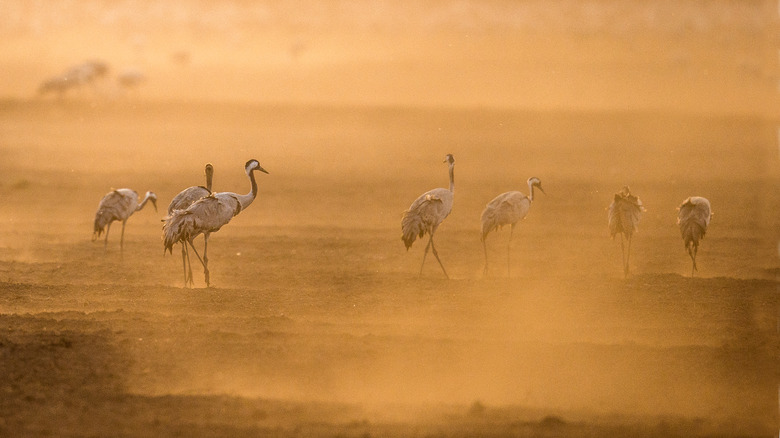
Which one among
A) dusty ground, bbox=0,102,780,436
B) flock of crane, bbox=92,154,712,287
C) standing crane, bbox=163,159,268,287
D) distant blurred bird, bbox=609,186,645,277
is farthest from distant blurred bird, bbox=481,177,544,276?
standing crane, bbox=163,159,268,287

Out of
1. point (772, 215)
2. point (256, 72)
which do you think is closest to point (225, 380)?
point (772, 215)

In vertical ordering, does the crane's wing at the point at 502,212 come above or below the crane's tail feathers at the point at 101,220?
above

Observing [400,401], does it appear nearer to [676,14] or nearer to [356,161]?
[356,161]

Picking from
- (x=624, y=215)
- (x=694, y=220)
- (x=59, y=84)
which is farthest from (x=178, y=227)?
(x=59, y=84)

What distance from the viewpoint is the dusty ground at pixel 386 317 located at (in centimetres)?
768

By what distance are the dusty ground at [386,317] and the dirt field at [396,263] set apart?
4 cm

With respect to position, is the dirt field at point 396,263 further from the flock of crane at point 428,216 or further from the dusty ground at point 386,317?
the flock of crane at point 428,216

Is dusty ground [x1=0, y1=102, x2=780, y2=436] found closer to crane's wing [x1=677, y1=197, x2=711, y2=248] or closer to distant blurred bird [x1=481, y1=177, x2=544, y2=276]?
crane's wing [x1=677, y1=197, x2=711, y2=248]

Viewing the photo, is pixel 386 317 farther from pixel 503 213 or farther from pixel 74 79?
pixel 74 79

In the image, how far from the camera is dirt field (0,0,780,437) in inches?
312

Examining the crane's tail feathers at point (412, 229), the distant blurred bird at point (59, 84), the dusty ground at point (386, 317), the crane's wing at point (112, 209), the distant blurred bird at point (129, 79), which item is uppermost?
the distant blurred bird at point (129, 79)

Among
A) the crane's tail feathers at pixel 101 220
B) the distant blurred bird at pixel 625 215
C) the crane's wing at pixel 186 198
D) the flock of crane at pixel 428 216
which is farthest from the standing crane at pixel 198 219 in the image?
the distant blurred bird at pixel 625 215

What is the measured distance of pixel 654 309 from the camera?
1032 cm

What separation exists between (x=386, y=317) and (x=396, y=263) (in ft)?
9.32
